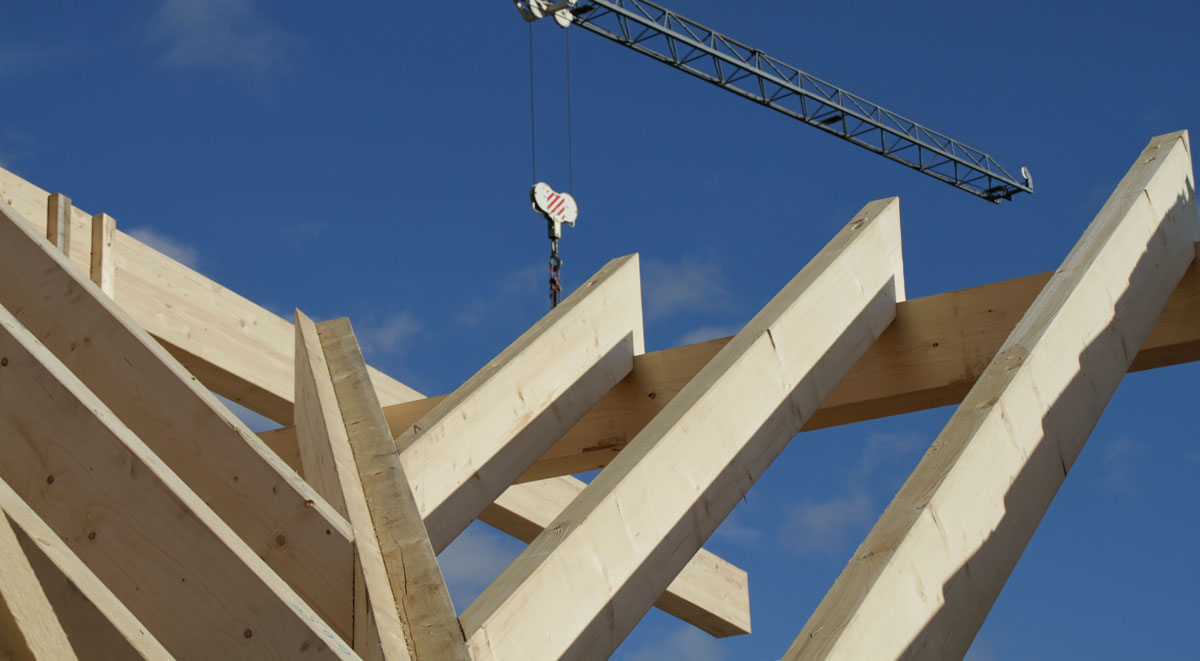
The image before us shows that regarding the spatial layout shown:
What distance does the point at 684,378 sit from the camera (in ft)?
12.1

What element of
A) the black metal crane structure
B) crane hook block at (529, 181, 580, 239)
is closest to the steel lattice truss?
the black metal crane structure

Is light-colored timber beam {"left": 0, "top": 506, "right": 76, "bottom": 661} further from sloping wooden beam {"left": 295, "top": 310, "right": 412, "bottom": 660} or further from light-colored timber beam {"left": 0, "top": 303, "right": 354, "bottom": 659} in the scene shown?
sloping wooden beam {"left": 295, "top": 310, "right": 412, "bottom": 660}

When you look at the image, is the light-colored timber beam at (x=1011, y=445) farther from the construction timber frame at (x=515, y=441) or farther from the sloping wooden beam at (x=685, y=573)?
the sloping wooden beam at (x=685, y=573)

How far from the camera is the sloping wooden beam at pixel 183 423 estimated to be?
184cm

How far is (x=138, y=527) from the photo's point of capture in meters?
1.72

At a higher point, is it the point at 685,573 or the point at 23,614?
the point at 685,573

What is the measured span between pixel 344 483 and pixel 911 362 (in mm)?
1941

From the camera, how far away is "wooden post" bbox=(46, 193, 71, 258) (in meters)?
3.52

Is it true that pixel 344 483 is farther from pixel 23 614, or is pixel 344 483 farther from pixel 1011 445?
pixel 1011 445

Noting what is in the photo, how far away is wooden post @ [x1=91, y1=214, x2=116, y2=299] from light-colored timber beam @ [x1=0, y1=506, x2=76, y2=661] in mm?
2263

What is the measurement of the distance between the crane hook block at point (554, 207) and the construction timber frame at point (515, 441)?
5.84 m

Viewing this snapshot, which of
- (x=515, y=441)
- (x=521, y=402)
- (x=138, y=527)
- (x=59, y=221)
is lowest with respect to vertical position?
(x=138, y=527)

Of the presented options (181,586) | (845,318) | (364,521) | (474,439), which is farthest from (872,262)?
(181,586)

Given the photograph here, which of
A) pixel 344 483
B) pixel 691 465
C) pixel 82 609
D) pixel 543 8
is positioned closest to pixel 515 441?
pixel 691 465
